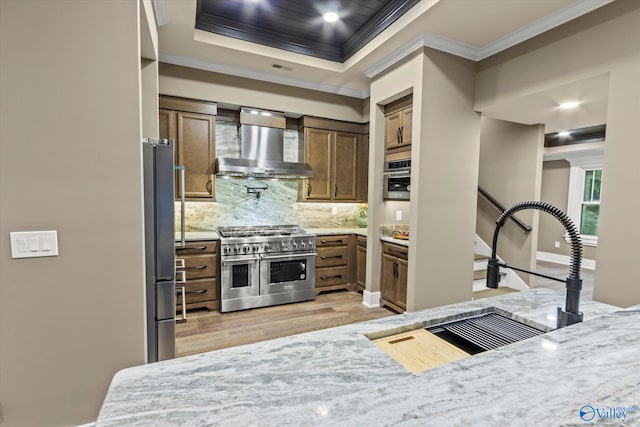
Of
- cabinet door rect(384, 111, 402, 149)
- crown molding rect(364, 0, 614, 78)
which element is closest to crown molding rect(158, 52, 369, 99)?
crown molding rect(364, 0, 614, 78)

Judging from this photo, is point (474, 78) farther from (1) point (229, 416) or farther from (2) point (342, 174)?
(1) point (229, 416)

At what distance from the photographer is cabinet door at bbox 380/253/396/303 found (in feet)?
12.0

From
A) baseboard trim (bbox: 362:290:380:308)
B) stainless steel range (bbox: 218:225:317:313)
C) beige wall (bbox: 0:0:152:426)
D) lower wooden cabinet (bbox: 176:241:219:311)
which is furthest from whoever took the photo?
baseboard trim (bbox: 362:290:380:308)

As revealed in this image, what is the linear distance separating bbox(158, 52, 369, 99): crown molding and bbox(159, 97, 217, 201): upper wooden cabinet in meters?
0.42

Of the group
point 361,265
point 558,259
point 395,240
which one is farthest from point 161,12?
point 558,259

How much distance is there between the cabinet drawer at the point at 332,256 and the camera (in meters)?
4.23

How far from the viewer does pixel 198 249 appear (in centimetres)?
353

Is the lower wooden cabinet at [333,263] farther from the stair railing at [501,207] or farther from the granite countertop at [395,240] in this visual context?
the stair railing at [501,207]

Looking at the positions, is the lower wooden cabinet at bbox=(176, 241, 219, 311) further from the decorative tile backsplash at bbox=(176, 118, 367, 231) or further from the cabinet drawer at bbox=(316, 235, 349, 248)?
the cabinet drawer at bbox=(316, 235, 349, 248)

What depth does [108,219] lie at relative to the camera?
5.53 feet

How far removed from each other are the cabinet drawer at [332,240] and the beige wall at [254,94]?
1752 millimetres

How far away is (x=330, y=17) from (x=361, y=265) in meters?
3.01

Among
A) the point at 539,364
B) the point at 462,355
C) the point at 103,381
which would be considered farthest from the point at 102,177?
the point at 539,364

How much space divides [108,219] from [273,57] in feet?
8.80
